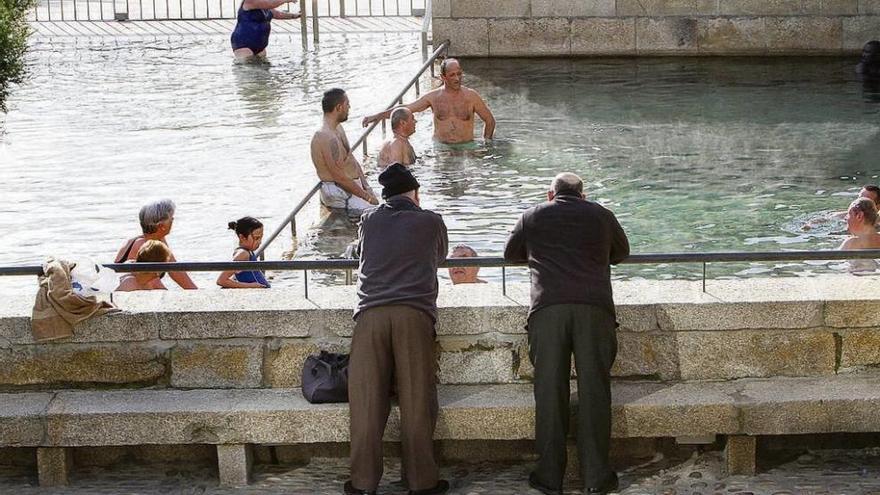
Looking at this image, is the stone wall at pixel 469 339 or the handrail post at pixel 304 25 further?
the handrail post at pixel 304 25

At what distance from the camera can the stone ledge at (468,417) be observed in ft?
22.8

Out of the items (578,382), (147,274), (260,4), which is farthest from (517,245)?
(260,4)

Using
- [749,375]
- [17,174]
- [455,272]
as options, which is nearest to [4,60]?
[17,174]

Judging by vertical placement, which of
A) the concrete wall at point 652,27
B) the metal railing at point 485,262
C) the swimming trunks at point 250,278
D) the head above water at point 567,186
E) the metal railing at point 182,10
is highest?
the metal railing at point 182,10

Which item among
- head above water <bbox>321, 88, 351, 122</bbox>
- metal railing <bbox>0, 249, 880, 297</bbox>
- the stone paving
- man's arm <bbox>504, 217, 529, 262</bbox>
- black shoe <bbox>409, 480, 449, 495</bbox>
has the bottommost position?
the stone paving

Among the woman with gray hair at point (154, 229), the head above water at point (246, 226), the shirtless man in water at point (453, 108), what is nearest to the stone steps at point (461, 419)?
the woman with gray hair at point (154, 229)

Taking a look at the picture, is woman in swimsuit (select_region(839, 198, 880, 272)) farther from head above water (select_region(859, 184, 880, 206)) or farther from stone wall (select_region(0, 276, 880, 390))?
stone wall (select_region(0, 276, 880, 390))

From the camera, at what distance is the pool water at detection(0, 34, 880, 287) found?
1101cm

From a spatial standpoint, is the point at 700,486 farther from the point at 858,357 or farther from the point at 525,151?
the point at 525,151

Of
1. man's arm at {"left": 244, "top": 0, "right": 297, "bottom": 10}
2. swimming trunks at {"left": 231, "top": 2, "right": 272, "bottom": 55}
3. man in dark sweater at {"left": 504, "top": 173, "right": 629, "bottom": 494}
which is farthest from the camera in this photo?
man's arm at {"left": 244, "top": 0, "right": 297, "bottom": 10}

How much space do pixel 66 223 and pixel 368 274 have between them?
5261mm

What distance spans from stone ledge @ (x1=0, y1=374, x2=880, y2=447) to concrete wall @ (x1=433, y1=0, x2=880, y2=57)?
480 inches

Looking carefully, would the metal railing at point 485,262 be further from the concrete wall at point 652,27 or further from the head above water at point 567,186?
the concrete wall at point 652,27

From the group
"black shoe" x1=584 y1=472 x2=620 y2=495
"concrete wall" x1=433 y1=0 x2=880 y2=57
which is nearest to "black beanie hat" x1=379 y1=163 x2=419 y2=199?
"black shoe" x1=584 y1=472 x2=620 y2=495
